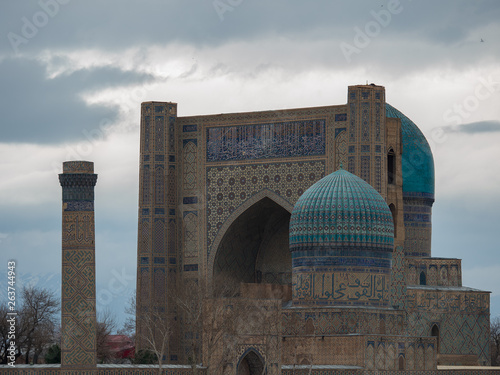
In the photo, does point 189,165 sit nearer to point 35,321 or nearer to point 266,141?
point 266,141

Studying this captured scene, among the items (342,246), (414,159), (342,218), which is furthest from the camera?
(414,159)

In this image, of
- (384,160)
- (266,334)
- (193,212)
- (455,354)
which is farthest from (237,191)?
(266,334)

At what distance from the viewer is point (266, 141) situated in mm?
40125

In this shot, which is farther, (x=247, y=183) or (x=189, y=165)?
(x=189, y=165)

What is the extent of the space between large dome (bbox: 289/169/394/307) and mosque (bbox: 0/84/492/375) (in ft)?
0.11

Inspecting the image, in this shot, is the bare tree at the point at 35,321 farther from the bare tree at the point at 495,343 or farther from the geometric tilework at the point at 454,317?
the bare tree at the point at 495,343

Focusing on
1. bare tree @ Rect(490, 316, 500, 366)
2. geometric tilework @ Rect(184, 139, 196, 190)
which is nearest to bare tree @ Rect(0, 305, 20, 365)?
geometric tilework @ Rect(184, 139, 196, 190)

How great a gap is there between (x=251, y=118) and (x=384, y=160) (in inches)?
156

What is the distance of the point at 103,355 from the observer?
40.5m

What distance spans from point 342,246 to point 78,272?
26.0 feet

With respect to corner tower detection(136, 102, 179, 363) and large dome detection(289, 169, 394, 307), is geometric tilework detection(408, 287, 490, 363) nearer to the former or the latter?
large dome detection(289, 169, 394, 307)

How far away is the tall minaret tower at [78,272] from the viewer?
29.7 meters

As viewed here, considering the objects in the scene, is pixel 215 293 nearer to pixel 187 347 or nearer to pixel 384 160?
pixel 187 347

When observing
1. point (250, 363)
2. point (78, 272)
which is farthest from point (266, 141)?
point (78, 272)
